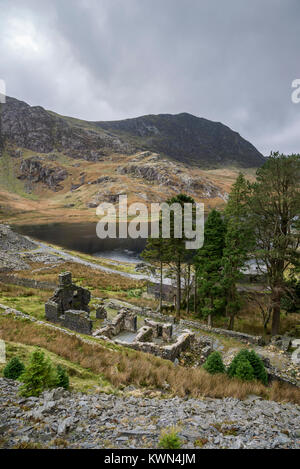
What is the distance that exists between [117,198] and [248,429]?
190 m

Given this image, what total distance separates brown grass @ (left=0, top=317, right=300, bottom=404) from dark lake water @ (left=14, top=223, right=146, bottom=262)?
63.4 meters

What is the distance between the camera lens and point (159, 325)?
1988cm

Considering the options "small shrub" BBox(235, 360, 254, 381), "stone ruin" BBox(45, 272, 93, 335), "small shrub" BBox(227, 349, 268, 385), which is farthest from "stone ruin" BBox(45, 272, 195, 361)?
"small shrub" BBox(235, 360, 254, 381)

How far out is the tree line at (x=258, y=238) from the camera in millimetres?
18734

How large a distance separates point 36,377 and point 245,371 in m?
9.52

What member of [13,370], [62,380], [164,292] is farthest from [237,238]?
[164,292]

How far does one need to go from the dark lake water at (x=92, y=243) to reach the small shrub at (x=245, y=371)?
217 ft

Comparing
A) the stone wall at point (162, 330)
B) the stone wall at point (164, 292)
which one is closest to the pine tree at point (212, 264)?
the stone wall at point (162, 330)

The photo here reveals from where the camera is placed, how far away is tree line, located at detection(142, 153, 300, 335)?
1873 centimetres

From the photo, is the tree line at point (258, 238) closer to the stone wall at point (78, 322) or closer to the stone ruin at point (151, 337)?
the stone ruin at point (151, 337)

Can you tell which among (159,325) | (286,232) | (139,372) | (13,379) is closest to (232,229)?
(286,232)

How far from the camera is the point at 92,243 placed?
102m

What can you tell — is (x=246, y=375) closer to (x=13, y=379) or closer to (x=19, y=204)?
(x=13, y=379)

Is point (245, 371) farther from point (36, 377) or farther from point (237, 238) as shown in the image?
point (237, 238)
